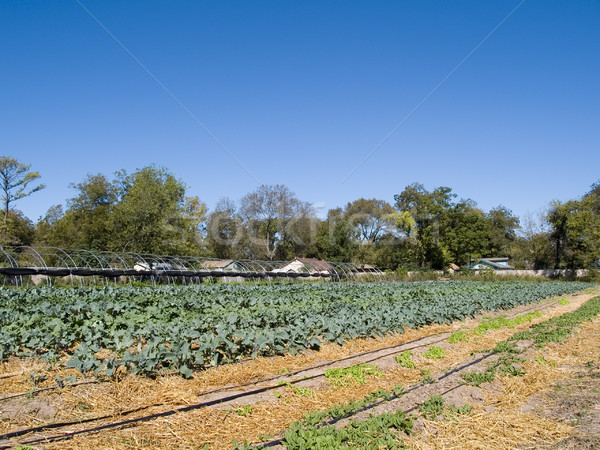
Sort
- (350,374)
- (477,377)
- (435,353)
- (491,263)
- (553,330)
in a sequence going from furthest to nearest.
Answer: (491,263), (553,330), (435,353), (350,374), (477,377)

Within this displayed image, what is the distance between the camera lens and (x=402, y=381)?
24.0 feet

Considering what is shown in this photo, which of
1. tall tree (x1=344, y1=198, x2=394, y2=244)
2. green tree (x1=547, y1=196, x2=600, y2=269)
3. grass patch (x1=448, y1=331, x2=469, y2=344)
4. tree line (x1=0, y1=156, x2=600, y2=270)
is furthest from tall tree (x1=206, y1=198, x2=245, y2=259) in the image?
grass patch (x1=448, y1=331, x2=469, y2=344)

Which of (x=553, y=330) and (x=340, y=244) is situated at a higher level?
(x=340, y=244)

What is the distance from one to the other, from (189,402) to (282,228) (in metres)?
70.6

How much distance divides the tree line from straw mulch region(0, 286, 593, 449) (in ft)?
131

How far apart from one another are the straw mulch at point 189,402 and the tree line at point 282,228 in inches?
1574

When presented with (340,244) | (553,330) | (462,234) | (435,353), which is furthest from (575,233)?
(435,353)

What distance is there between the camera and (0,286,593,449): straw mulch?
4.66 m

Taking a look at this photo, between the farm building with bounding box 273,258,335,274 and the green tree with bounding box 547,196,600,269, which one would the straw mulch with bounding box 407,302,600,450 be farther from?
the green tree with bounding box 547,196,600,269

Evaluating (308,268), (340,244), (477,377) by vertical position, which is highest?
(340,244)

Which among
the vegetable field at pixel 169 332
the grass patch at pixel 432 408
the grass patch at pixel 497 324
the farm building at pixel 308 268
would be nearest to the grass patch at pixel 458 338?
the grass patch at pixel 497 324

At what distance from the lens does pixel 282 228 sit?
76188 millimetres

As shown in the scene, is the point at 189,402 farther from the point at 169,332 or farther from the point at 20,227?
the point at 20,227

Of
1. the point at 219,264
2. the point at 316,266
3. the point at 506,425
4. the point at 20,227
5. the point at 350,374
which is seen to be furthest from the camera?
the point at 219,264
